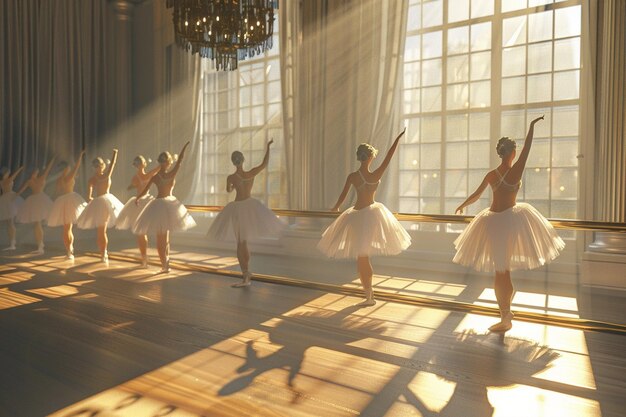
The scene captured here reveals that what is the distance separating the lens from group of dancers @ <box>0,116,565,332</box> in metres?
3.30

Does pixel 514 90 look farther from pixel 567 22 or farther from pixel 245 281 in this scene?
pixel 245 281

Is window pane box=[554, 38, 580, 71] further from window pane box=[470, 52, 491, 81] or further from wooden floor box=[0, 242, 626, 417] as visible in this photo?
wooden floor box=[0, 242, 626, 417]

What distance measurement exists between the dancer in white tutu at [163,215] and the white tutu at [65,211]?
4.67 ft

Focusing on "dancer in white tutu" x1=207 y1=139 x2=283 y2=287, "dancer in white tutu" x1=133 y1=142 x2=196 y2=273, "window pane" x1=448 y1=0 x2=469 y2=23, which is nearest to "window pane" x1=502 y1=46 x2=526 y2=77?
"window pane" x1=448 y1=0 x2=469 y2=23

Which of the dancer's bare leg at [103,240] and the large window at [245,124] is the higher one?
the large window at [245,124]

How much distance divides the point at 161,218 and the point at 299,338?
293cm

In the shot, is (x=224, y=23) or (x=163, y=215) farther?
(x=163, y=215)

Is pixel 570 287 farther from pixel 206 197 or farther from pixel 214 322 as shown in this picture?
pixel 206 197

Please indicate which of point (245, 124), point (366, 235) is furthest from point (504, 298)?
point (245, 124)

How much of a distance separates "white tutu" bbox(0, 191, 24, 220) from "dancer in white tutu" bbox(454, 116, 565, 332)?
7.15 metres

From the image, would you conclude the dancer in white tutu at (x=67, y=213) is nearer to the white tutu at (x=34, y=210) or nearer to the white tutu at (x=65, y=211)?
the white tutu at (x=65, y=211)

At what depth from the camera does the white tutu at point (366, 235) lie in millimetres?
4047

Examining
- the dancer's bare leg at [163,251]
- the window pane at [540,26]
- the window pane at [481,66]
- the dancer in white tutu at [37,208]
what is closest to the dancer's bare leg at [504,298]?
the window pane at [481,66]

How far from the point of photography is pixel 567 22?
545 cm
